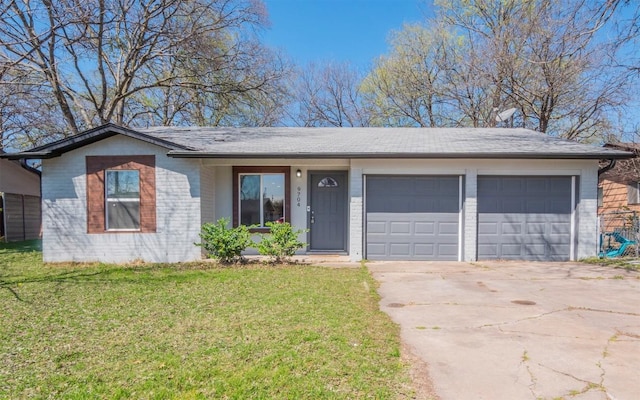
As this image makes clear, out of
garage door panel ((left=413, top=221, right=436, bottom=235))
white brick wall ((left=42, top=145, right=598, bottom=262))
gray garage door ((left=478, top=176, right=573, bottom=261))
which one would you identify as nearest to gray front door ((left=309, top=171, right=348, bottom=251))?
white brick wall ((left=42, top=145, right=598, bottom=262))

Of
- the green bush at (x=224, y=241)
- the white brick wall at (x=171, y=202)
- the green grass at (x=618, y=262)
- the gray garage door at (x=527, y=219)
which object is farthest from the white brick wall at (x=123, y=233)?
the green grass at (x=618, y=262)

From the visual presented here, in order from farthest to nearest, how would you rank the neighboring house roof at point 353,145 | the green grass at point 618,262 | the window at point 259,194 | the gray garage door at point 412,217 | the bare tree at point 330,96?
the bare tree at point 330,96 → the window at point 259,194 → the gray garage door at point 412,217 → the neighboring house roof at point 353,145 → the green grass at point 618,262

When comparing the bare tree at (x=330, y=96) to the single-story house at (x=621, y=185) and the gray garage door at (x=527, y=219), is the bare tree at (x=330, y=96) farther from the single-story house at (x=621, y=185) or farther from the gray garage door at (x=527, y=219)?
the gray garage door at (x=527, y=219)

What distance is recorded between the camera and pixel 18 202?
15086 millimetres

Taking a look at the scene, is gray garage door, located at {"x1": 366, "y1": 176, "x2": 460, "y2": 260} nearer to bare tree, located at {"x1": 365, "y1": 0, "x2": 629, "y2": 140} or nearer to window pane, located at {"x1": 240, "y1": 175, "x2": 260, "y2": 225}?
window pane, located at {"x1": 240, "y1": 175, "x2": 260, "y2": 225}

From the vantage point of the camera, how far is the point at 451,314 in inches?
188

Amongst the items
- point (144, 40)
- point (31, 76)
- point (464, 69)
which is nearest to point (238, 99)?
point (144, 40)

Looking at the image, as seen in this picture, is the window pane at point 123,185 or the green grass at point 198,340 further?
the window pane at point 123,185

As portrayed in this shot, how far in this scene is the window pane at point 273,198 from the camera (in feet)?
33.0

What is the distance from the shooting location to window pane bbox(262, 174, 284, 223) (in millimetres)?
10062

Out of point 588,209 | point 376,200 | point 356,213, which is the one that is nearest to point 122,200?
point 356,213

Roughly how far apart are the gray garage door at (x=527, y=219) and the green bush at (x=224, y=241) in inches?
227

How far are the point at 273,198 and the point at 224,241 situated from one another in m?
2.27

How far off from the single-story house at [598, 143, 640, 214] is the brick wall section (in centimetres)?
1521
